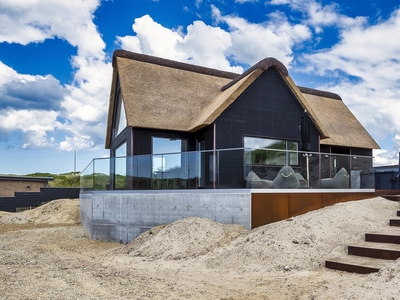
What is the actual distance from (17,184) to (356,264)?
27231 mm

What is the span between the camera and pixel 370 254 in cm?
757

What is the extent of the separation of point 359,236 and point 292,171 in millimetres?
2827

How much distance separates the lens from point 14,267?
8641 mm

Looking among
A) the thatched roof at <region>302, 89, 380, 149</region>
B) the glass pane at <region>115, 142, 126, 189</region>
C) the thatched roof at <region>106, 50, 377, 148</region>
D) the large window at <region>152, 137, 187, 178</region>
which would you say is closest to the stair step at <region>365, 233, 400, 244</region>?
the large window at <region>152, 137, 187, 178</region>

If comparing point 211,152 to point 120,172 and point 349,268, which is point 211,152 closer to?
point 120,172

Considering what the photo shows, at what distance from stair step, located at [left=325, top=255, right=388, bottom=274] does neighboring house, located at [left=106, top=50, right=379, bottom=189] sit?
701 centimetres

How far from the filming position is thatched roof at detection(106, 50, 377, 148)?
1454 cm

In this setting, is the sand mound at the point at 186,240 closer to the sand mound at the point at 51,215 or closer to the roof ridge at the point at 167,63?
the roof ridge at the point at 167,63

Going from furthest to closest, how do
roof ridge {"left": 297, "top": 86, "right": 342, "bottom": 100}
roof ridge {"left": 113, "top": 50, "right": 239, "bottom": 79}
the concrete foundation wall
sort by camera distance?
roof ridge {"left": 297, "top": 86, "right": 342, "bottom": 100} < roof ridge {"left": 113, "top": 50, "right": 239, "bottom": 79} < the concrete foundation wall

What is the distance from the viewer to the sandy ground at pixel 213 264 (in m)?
6.25

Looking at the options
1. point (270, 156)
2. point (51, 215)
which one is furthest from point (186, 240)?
point (51, 215)

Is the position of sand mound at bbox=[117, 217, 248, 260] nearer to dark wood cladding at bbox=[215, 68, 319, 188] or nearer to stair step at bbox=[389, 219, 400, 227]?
stair step at bbox=[389, 219, 400, 227]

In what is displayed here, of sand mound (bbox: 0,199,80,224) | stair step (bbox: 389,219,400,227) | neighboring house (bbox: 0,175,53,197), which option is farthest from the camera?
neighboring house (bbox: 0,175,53,197)

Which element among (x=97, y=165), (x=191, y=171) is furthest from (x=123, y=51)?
(x=191, y=171)
